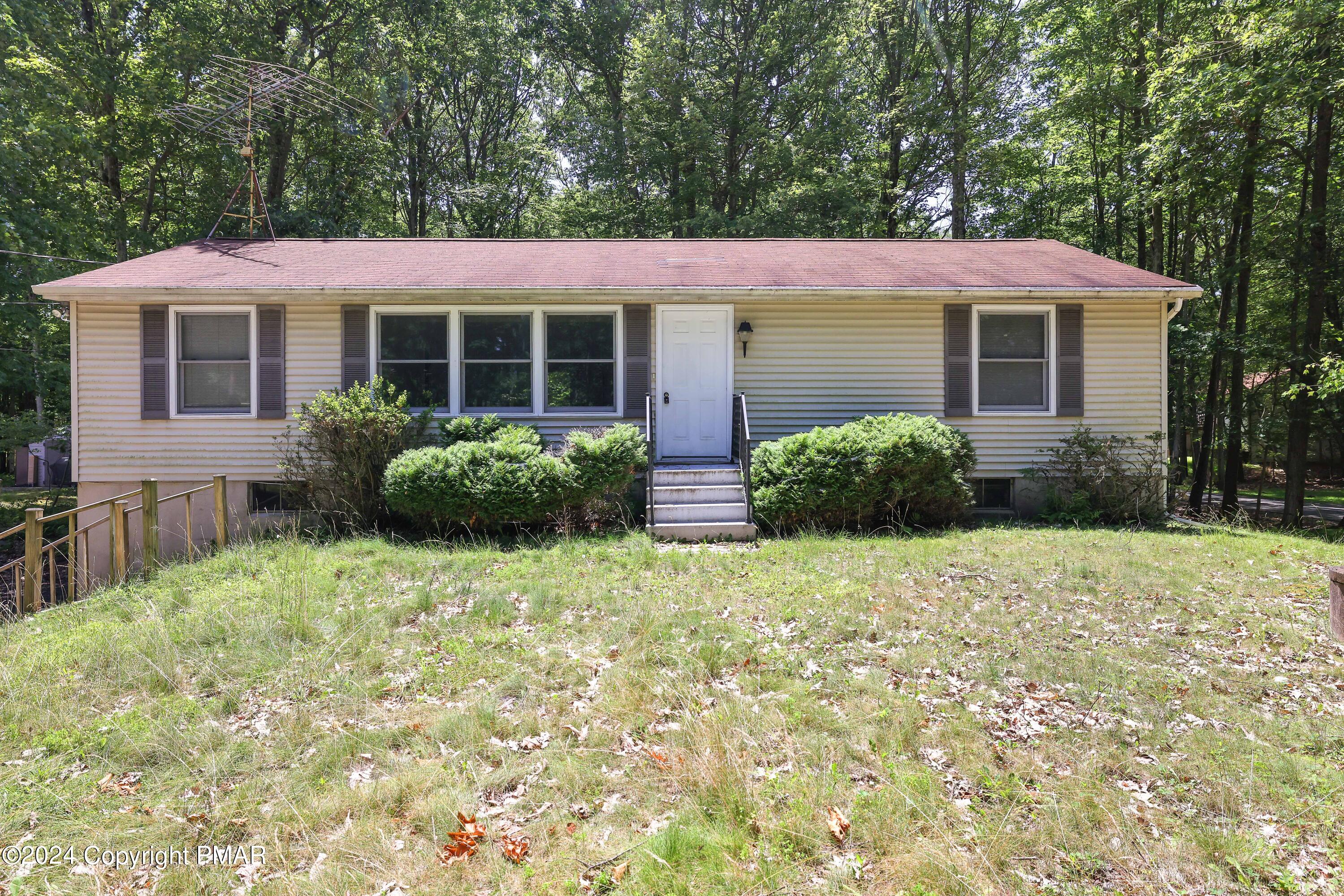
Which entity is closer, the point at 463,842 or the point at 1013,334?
the point at 463,842

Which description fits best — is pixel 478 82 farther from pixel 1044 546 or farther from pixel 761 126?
pixel 1044 546

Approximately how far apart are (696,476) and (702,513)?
29.9 inches

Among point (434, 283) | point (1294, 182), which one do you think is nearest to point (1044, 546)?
point (434, 283)

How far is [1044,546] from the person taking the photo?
7570 millimetres

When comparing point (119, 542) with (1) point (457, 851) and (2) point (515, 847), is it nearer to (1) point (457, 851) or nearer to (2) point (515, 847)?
(1) point (457, 851)

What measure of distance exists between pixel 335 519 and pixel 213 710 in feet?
16.9

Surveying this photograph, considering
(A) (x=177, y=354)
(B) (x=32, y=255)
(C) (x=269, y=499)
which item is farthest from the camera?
(B) (x=32, y=255)

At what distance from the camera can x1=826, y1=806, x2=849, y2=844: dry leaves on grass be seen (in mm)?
2721

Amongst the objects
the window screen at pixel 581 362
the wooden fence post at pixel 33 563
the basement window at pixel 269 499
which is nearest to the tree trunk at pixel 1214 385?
the window screen at pixel 581 362

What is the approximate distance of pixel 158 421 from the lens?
9344 mm

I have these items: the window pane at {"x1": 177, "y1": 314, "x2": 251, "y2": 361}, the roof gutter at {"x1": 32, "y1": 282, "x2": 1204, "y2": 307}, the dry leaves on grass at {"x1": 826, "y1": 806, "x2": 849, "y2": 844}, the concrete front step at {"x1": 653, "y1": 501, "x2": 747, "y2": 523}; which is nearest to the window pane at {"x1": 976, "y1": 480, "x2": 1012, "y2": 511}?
the roof gutter at {"x1": 32, "y1": 282, "x2": 1204, "y2": 307}

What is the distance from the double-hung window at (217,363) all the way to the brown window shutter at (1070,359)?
1129 centimetres

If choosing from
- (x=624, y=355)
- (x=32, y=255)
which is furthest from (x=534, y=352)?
(x=32, y=255)

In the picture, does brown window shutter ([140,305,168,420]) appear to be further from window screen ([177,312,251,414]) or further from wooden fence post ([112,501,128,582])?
wooden fence post ([112,501,128,582])
